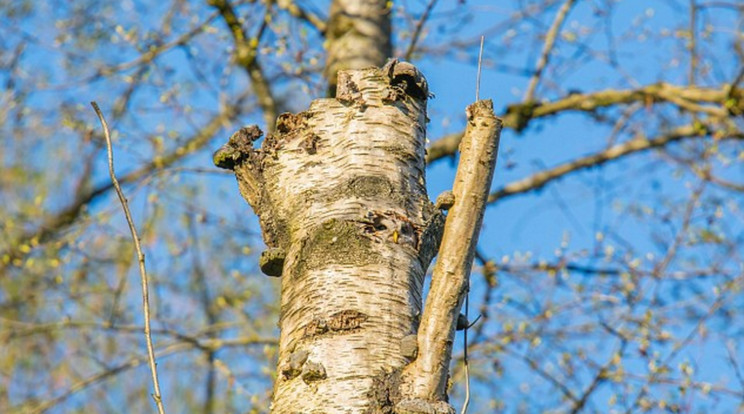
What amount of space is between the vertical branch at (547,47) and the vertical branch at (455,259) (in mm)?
4082

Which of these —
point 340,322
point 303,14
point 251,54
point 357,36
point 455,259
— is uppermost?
point 303,14

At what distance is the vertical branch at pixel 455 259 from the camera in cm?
192

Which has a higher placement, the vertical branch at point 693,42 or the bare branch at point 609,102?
the vertical branch at point 693,42

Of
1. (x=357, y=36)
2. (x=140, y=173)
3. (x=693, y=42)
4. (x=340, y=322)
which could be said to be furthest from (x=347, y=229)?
(x=140, y=173)

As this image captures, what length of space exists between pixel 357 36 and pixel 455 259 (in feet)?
11.1

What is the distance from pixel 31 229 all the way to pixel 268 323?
1.80 metres

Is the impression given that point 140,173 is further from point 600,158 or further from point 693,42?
point 693,42

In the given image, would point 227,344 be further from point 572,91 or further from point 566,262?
point 572,91

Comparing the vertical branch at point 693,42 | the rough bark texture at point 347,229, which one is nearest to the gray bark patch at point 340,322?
the rough bark texture at point 347,229

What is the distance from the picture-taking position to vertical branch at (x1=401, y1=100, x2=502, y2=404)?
6.30 feet

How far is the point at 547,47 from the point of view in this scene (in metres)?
6.34

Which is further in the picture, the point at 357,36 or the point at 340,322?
the point at 357,36

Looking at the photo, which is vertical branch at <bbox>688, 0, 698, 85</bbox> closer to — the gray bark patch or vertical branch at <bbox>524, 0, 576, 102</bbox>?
vertical branch at <bbox>524, 0, 576, 102</bbox>

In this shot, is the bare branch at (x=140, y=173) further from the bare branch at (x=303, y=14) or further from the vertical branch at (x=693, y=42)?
the vertical branch at (x=693, y=42)
